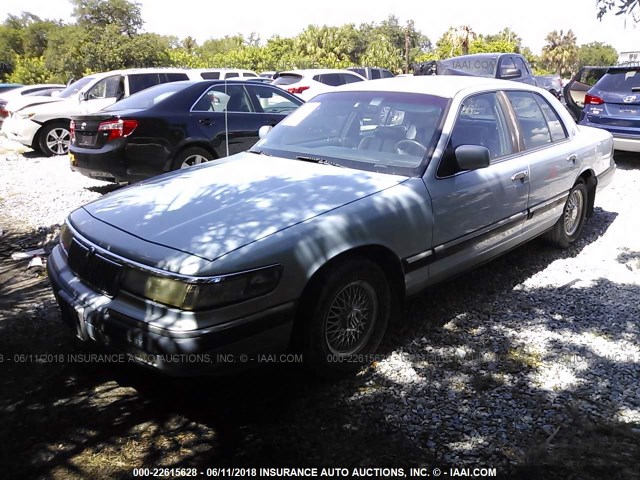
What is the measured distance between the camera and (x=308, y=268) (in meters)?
2.81

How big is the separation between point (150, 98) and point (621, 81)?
728cm

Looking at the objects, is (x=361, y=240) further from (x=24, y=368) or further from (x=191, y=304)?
(x=24, y=368)

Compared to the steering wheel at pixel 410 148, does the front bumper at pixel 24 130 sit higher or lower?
lower

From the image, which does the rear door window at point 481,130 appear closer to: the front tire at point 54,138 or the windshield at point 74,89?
the front tire at point 54,138

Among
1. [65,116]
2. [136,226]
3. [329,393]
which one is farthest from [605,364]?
[65,116]

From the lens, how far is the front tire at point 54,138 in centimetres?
1111

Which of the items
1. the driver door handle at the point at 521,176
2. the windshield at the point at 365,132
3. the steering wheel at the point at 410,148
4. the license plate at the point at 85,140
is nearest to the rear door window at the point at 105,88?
the license plate at the point at 85,140

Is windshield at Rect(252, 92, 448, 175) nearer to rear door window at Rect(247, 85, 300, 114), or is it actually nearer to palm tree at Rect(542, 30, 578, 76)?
rear door window at Rect(247, 85, 300, 114)

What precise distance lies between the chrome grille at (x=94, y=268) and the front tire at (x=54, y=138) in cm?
907

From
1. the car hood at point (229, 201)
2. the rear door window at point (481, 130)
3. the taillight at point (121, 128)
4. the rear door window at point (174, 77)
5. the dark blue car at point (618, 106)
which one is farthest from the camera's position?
the rear door window at point (174, 77)

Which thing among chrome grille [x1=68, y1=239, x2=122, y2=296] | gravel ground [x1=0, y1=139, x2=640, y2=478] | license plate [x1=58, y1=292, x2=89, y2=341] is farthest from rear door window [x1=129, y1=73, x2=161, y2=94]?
license plate [x1=58, y1=292, x2=89, y2=341]

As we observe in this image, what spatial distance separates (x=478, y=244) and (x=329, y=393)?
63.0 inches

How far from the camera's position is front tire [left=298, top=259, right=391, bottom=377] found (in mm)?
2916

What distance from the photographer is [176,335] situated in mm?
2518
